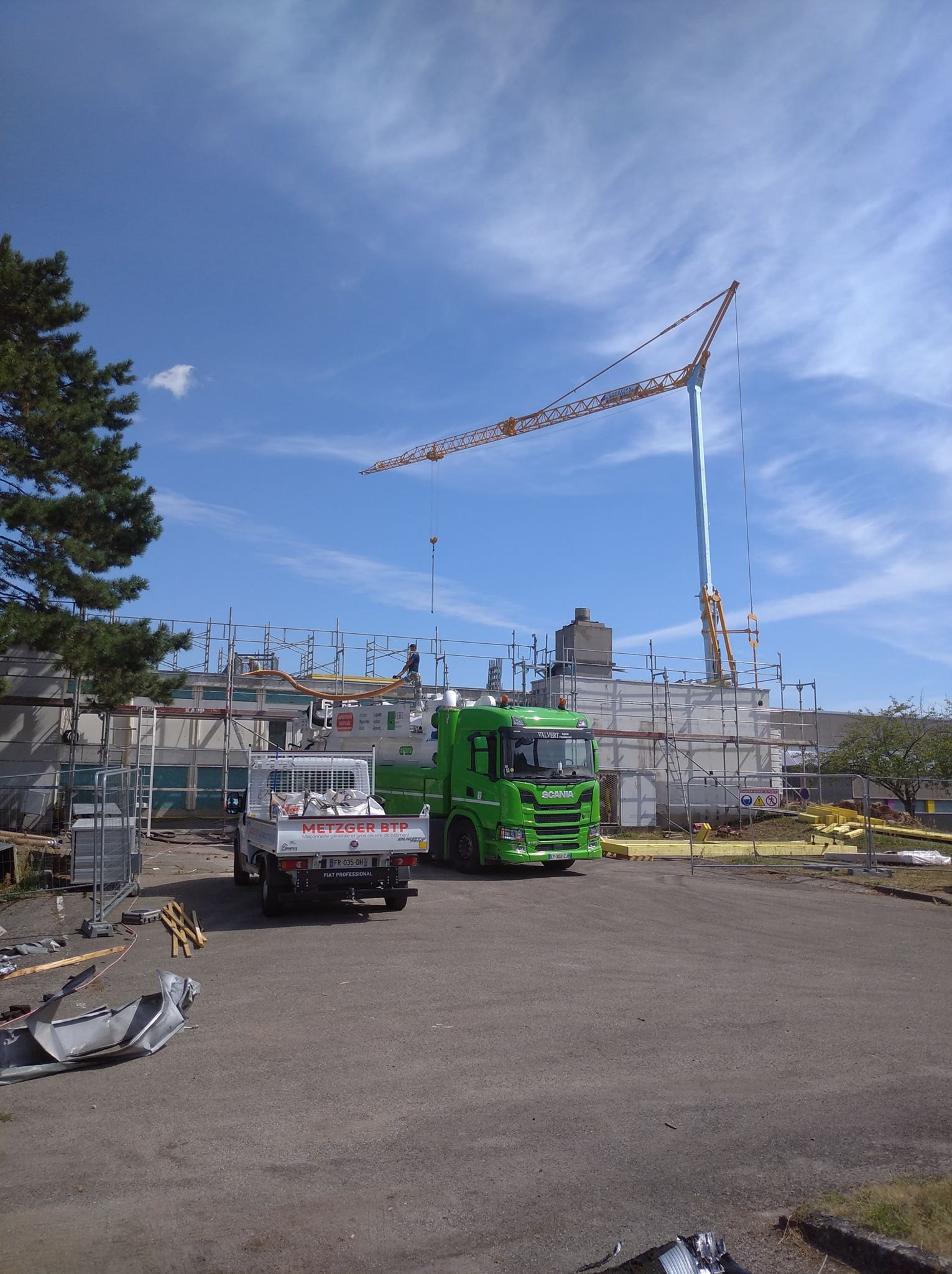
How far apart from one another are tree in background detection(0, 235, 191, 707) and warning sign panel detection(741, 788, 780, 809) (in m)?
12.3

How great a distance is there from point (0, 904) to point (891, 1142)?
1240cm

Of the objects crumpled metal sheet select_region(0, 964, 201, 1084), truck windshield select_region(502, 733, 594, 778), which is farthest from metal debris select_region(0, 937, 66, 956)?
truck windshield select_region(502, 733, 594, 778)

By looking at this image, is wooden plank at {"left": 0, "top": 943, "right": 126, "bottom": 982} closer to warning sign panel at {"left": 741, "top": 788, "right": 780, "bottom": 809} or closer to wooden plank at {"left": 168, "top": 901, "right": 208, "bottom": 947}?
wooden plank at {"left": 168, "top": 901, "right": 208, "bottom": 947}

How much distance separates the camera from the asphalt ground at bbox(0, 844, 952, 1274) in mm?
4039

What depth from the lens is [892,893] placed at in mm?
16016

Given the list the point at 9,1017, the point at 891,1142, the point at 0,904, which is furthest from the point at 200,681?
the point at 891,1142

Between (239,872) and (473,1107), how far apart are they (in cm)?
1051

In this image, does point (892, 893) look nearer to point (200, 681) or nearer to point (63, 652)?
point (63, 652)

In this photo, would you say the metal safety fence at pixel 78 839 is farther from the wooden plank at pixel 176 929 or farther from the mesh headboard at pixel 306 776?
the mesh headboard at pixel 306 776

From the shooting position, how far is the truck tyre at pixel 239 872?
15266mm

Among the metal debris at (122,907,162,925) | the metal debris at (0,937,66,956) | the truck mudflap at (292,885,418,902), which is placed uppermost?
the truck mudflap at (292,885,418,902)

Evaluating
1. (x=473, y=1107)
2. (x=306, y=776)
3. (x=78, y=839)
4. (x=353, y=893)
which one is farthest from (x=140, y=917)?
(x=473, y=1107)

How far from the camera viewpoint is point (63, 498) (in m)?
16.5

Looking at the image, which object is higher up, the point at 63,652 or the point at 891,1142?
the point at 63,652
